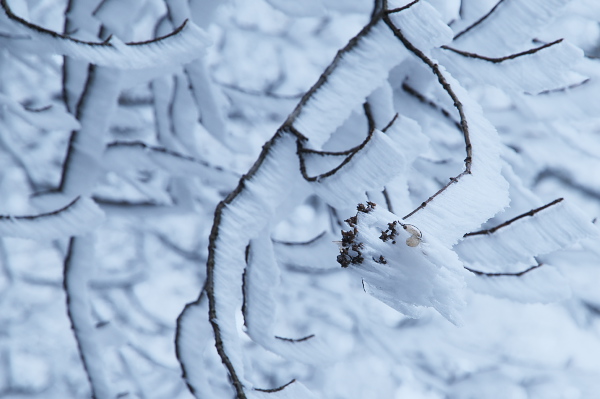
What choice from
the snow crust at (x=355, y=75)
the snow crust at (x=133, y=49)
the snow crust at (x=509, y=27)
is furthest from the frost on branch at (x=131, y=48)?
the snow crust at (x=509, y=27)

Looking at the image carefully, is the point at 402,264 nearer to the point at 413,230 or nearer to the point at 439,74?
the point at 413,230

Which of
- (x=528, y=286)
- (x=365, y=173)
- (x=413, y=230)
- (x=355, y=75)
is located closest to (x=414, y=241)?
(x=413, y=230)

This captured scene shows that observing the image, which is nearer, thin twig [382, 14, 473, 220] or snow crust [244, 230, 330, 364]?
thin twig [382, 14, 473, 220]

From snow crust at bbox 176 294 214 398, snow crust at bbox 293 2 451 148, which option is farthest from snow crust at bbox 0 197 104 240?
snow crust at bbox 293 2 451 148

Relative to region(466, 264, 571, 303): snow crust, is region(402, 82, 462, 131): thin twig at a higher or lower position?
higher

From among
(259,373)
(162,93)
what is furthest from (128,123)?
(259,373)

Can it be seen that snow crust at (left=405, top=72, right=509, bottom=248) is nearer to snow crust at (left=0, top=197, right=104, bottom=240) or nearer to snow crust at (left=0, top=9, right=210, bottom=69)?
snow crust at (left=0, top=9, right=210, bottom=69)

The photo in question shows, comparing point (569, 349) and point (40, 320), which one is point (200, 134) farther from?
point (569, 349)

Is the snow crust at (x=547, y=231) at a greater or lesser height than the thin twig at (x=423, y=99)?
greater

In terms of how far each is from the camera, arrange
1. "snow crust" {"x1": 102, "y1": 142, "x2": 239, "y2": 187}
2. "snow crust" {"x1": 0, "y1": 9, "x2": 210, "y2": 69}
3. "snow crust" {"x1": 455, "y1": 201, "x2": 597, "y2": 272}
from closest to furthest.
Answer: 1. "snow crust" {"x1": 455, "y1": 201, "x2": 597, "y2": 272}
2. "snow crust" {"x1": 0, "y1": 9, "x2": 210, "y2": 69}
3. "snow crust" {"x1": 102, "y1": 142, "x2": 239, "y2": 187}

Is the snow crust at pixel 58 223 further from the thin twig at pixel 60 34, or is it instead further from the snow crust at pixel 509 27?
the snow crust at pixel 509 27
